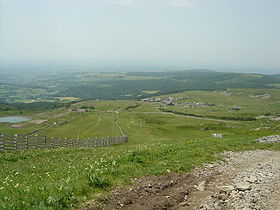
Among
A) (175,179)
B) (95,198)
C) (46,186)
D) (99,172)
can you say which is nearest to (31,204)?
(46,186)

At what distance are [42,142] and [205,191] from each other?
94.6 feet

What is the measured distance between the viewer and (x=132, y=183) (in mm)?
11672

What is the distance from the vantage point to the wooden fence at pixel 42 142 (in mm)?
28939

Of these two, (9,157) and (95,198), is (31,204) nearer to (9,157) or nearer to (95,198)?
(95,198)

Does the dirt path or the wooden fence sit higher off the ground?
the dirt path

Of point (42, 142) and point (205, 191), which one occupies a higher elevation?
point (205, 191)

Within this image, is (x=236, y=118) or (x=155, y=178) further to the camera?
(x=236, y=118)

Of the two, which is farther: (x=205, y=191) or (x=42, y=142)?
(x=42, y=142)

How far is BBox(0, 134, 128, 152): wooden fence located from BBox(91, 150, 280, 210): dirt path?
22262 millimetres

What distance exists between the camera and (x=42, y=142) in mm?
34812

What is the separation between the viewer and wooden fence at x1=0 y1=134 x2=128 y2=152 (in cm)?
2894

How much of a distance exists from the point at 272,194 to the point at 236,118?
15821 cm

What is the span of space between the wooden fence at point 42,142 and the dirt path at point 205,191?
2226 cm

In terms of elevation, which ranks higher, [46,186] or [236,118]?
[46,186]
